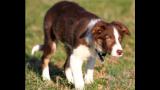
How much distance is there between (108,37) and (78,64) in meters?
0.90

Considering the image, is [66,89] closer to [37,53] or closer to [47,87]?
[47,87]

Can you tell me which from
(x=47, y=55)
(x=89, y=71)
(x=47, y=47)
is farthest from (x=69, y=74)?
(x=47, y=47)

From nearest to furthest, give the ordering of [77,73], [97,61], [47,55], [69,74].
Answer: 1. [77,73]
2. [69,74]
3. [47,55]
4. [97,61]

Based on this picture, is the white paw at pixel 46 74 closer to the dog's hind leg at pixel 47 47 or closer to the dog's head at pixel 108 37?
the dog's hind leg at pixel 47 47

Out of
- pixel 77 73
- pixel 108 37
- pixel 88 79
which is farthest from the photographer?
pixel 88 79

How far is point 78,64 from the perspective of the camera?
9.92 metres

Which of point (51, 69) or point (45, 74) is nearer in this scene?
point (45, 74)

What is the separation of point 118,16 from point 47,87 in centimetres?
824

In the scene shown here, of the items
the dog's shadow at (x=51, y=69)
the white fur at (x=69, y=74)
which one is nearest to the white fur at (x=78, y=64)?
the dog's shadow at (x=51, y=69)

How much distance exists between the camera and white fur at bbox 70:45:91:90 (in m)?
9.86

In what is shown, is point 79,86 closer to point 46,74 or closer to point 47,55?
point 46,74

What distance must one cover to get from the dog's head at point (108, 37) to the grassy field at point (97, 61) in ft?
2.98

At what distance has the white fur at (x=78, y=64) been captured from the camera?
32.3 feet
